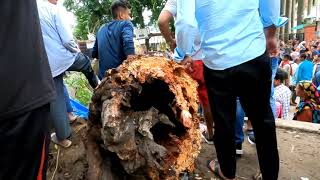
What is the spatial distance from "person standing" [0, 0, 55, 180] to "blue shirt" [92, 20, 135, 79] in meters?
3.32

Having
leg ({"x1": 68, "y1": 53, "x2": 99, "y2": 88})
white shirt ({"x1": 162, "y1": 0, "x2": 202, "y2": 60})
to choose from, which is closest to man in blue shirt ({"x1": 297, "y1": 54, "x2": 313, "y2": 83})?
white shirt ({"x1": 162, "y1": 0, "x2": 202, "y2": 60})

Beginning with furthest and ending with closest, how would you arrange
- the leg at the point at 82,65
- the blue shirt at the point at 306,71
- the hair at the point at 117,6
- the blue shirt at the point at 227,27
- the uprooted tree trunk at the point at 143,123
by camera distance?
the blue shirt at the point at 306,71 → the hair at the point at 117,6 → the leg at the point at 82,65 → the blue shirt at the point at 227,27 → the uprooted tree trunk at the point at 143,123

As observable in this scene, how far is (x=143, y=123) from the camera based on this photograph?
2.78 meters

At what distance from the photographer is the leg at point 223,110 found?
117 inches

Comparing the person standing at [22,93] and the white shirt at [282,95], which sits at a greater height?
the person standing at [22,93]

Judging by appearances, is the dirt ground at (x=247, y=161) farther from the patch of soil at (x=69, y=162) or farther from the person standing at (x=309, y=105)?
A: the person standing at (x=309, y=105)

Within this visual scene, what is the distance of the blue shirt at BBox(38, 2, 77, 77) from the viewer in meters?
3.74

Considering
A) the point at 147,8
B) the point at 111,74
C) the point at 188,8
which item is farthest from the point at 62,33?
the point at 147,8

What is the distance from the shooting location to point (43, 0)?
12.5ft

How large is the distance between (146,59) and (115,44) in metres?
1.67

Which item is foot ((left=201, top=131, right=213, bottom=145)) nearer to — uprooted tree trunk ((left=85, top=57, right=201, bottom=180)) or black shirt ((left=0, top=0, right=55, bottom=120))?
uprooted tree trunk ((left=85, top=57, right=201, bottom=180))

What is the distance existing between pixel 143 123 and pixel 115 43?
228 centimetres

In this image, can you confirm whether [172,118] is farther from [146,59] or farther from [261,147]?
[261,147]

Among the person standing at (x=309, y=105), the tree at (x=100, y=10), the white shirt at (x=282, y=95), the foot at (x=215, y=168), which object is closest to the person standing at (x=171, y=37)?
the foot at (x=215, y=168)
